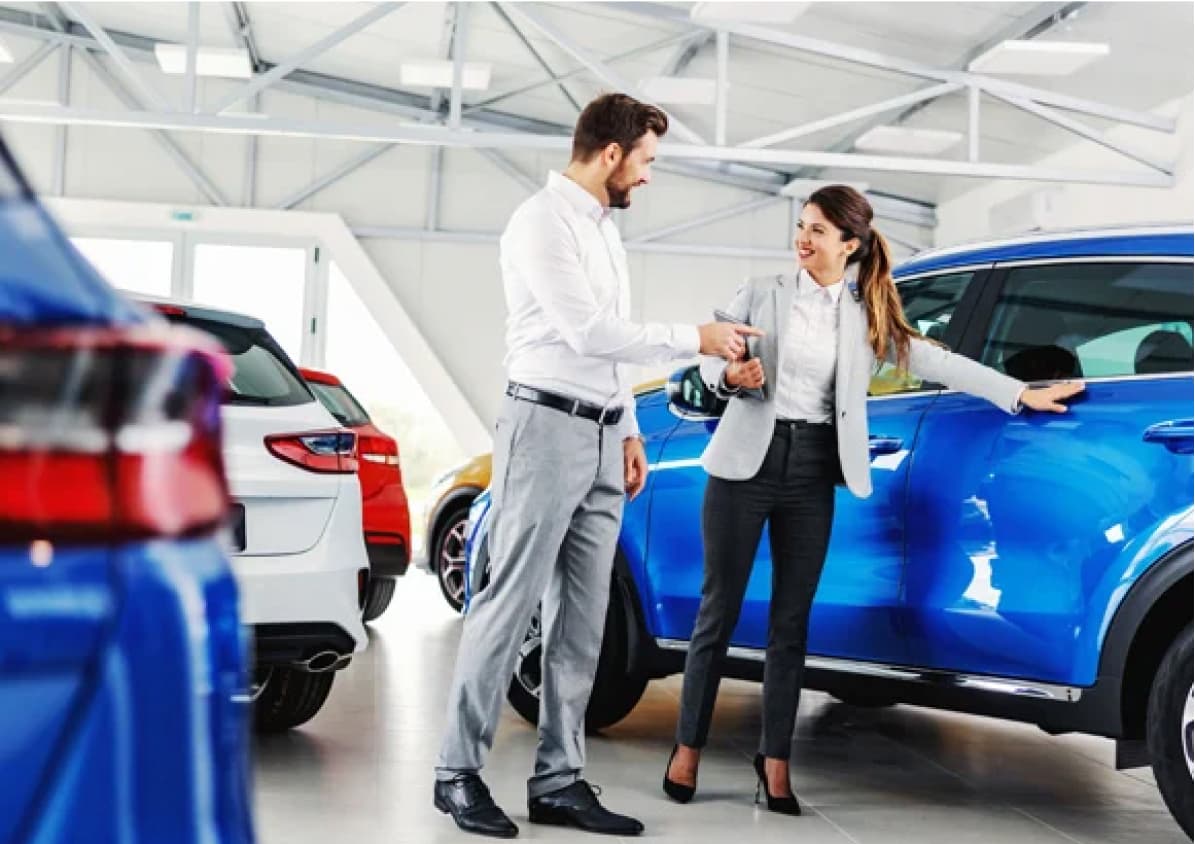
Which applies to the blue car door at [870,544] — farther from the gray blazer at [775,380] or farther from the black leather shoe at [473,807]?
the black leather shoe at [473,807]

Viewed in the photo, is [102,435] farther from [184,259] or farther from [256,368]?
[184,259]

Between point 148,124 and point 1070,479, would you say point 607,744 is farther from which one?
point 148,124

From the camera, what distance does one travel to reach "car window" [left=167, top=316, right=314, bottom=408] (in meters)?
4.61

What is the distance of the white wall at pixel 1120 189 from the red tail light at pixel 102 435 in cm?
1275

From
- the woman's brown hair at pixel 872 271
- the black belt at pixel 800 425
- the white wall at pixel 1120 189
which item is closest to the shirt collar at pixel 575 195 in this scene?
the woman's brown hair at pixel 872 271

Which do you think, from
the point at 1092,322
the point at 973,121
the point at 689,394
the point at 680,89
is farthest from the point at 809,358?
the point at 973,121

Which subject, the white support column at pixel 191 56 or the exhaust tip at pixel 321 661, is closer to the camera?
the exhaust tip at pixel 321 661

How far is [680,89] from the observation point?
1303 cm

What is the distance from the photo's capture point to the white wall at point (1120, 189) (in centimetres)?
1372

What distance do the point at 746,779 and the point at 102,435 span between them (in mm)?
4088

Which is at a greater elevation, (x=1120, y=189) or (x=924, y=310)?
(x=1120, y=189)

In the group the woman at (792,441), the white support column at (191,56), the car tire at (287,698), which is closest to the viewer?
the woman at (792,441)

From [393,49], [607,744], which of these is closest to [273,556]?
[607,744]

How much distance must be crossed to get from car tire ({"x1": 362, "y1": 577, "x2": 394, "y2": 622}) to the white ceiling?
6.65 m
